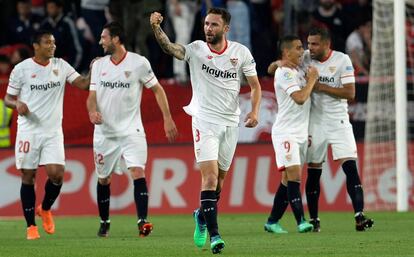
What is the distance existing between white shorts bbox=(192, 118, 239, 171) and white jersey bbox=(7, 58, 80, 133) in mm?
3324

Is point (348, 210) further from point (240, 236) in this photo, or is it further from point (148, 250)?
point (148, 250)

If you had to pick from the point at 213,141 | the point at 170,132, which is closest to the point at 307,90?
the point at 170,132

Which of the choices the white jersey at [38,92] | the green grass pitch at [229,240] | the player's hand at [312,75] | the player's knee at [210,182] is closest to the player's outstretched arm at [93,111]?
the white jersey at [38,92]

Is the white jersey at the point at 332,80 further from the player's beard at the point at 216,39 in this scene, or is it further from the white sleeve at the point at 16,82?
the white sleeve at the point at 16,82

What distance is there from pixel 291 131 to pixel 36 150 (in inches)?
122

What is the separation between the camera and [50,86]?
14711mm

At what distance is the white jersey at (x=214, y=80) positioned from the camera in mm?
11844

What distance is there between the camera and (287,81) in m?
14.1

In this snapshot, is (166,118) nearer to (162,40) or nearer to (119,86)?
(119,86)

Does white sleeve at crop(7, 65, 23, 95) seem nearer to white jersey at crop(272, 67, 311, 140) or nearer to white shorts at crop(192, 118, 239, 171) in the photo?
white jersey at crop(272, 67, 311, 140)

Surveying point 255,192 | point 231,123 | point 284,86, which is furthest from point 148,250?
point 255,192

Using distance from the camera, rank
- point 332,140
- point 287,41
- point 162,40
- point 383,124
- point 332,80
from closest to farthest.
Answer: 1. point 162,40
2. point 287,41
3. point 332,80
4. point 332,140
5. point 383,124

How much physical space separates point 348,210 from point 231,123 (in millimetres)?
8081

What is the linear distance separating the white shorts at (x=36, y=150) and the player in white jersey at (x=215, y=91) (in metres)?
3.21
